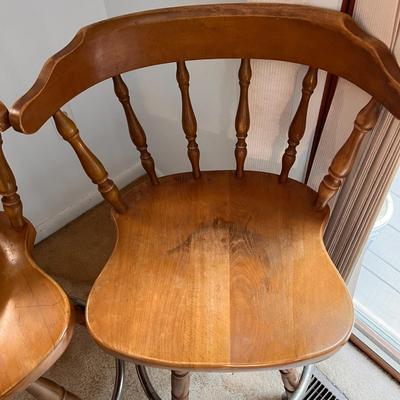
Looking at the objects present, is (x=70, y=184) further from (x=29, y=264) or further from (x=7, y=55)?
(x=29, y=264)

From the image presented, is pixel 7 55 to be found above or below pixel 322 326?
above

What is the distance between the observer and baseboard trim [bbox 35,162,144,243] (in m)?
1.46

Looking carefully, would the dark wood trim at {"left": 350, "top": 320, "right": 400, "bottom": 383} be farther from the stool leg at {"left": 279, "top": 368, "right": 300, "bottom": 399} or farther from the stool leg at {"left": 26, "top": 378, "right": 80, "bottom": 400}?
the stool leg at {"left": 26, "top": 378, "right": 80, "bottom": 400}

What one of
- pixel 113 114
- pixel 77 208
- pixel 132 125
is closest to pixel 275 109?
pixel 132 125

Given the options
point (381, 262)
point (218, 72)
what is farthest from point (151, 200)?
point (381, 262)

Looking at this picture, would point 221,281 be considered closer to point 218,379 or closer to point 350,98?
point 350,98

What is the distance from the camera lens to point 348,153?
2.49ft

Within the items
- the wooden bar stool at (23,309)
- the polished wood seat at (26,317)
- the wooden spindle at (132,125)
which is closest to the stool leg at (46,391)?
the wooden bar stool at (23,309)

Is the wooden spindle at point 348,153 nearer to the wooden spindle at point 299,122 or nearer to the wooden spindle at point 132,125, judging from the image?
the wooden spindle at point 299,122

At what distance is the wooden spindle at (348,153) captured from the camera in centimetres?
72

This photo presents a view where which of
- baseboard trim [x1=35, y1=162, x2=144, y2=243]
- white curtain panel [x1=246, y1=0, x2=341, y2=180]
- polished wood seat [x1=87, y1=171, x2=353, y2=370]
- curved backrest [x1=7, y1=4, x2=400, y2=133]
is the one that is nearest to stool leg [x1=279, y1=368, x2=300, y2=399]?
polished wood seat [x1=87, y1=171, x2=353, y2=370]

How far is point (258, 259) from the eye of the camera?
2.58 feet

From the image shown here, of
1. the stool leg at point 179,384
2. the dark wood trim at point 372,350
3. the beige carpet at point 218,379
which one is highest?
the stool leg at point 179,384

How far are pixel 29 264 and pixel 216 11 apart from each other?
55 centimetres
